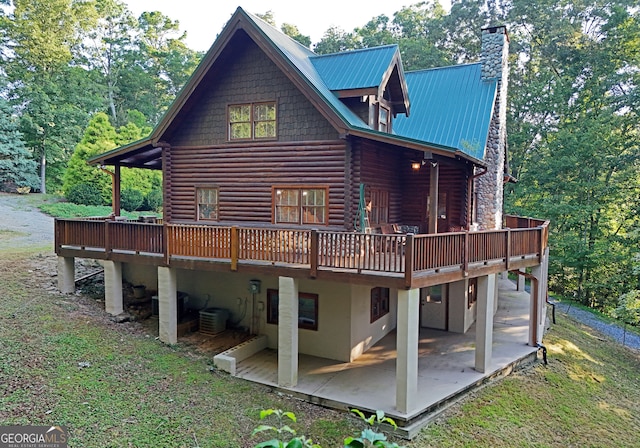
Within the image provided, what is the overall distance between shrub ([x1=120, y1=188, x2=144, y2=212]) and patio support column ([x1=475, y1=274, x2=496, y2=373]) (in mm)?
25929

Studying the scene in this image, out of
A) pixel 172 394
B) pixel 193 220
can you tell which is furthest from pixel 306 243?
pixel 193 220

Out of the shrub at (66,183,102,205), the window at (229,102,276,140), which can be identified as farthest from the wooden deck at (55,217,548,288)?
the shrub at (66,183,102,205)

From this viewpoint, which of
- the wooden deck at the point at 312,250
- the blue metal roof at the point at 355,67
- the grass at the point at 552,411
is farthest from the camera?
the blue metal roof at the point at 355,67

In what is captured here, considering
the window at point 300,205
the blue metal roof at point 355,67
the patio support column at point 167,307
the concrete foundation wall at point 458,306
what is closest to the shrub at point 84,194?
the patio support column at point 167,307

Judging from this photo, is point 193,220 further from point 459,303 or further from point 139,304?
point 459,303

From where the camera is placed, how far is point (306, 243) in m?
9.80

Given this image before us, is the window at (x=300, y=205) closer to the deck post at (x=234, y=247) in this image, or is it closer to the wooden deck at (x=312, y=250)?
the wooden deck at (x=312, y=250)

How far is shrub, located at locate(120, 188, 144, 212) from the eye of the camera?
29.5 m

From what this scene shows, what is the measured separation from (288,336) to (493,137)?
40.9ft

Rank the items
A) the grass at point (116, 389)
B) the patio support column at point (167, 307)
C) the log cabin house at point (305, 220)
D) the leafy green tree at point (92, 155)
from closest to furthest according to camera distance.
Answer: the grass at point (116, 389), the log cabin house at point (305, 220), the patio support column at point (167, 307), the leafy green tree at point (92, 155)

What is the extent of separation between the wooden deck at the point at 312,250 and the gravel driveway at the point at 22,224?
24.1ft

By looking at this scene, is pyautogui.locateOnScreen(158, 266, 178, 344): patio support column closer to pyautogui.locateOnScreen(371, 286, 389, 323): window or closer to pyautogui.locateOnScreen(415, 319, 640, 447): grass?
pyautogui.locateOnScreen(371, 286, 389, 323): window

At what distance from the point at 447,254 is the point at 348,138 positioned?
4329mm

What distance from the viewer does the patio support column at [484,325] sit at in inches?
421
